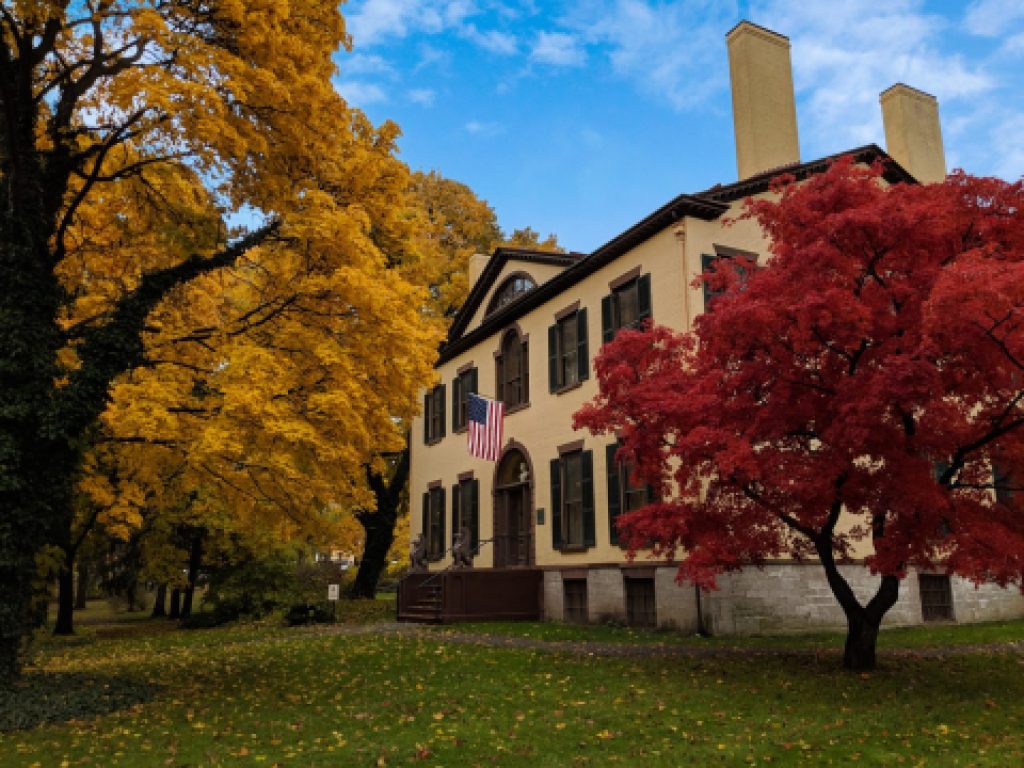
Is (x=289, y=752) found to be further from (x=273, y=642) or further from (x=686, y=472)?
(x=273, y=642)

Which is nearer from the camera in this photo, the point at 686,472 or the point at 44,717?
the point at 44,717

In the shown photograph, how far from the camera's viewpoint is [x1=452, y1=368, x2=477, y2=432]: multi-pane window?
25484 millimetres

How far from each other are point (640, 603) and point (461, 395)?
426 inches

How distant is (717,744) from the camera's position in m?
7.22

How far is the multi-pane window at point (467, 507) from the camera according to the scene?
24.2 m

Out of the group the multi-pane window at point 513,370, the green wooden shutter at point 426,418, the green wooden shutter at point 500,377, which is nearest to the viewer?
the multi-pane window at point 513,370

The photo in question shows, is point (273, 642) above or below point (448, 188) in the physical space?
below

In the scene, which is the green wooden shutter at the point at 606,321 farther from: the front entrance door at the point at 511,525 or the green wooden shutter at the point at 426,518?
the green wooden shutter at the point at 426,518

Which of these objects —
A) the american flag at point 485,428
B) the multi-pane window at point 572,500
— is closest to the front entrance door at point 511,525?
the multi-pane window at point 572,500

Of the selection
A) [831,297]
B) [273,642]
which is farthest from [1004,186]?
[273,642]

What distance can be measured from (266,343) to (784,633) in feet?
35.8

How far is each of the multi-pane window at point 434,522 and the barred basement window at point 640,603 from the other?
9.94 metres

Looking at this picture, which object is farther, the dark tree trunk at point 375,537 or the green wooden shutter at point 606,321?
the dark tree trunk at point 375,537

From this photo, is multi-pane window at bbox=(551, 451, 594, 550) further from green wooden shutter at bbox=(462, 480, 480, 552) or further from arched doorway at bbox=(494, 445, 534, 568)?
green wooden shutter at bbox=(462, 480, 480, 552)
